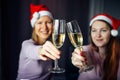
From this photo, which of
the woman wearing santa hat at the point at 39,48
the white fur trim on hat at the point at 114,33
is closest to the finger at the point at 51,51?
the woman wearing santa hat at the point at 39,48

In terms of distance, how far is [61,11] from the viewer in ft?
4.28

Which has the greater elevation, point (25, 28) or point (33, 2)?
point (33, 2)

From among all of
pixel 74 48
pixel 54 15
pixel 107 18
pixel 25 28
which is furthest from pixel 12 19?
pixel 107 18

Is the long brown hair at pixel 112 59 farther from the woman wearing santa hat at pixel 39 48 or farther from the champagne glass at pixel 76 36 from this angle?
the woman wearing santa hat at pixel 39 48

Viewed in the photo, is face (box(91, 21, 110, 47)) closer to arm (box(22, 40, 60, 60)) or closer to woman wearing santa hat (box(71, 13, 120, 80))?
woman wearing santa hat (box(71, 13, 120, 80))

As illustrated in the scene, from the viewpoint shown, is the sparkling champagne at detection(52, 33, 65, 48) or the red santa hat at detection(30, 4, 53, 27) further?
the red santa hat at detection(30, 4, 53, 27)

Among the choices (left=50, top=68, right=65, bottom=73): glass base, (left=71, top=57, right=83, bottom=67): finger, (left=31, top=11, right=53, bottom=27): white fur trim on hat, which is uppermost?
(left=31, top=11, right=53, bottom=27): white fur trim on hat

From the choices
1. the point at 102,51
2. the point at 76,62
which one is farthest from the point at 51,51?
the point at 102,51

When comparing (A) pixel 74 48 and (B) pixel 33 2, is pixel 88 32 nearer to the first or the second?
(A) pixel 74 48

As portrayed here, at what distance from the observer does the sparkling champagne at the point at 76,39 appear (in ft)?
3.96

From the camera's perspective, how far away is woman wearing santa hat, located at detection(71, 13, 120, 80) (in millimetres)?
1273

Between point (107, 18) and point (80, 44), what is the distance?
16 centimetres

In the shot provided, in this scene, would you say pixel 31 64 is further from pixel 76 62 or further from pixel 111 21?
pixel 111 21

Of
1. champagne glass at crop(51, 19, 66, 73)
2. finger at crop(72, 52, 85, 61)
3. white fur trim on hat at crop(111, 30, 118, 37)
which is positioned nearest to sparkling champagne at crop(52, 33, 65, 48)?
champagne glass at crop(51, 19, 66, 73)
